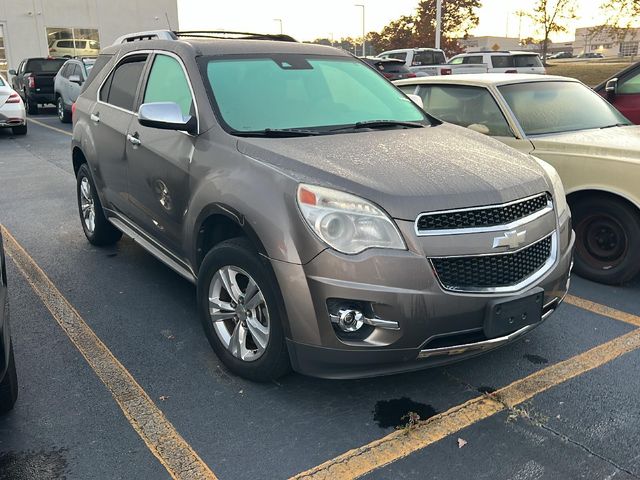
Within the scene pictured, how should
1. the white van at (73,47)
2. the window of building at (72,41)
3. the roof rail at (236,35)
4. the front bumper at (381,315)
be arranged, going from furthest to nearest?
1. the white van at (73,47)
2. the window of building at (72,41)
3. the roof rail at (236,35)
4. the front bumper at (381,315)

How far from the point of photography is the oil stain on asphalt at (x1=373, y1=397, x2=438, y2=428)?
290 cm

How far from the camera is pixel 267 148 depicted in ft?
10.3

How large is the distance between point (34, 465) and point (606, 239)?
4.23m

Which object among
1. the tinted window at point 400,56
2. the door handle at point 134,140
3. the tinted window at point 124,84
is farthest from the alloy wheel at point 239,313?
the tinted window at point 400,56

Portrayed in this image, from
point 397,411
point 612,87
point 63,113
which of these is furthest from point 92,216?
point 63,113

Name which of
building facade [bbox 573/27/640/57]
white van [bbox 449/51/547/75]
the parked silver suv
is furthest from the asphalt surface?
building facade [bbox 573/27/640/57]

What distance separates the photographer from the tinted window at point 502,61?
66.9 feet

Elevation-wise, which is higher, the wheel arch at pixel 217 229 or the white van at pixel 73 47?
the white van at pixel 73 47

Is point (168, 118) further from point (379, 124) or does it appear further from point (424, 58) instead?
point (424, 58)

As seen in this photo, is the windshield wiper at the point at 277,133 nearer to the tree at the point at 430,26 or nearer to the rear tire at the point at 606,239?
the rear tire at the point at 606,239

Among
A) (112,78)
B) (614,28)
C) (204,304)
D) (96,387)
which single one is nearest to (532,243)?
(204,304)

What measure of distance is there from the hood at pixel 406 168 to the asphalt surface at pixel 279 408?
1046 millimetres

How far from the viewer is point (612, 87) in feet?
23.6

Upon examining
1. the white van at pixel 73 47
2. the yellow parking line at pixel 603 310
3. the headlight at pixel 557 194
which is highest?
the white van at pixel 73 47
